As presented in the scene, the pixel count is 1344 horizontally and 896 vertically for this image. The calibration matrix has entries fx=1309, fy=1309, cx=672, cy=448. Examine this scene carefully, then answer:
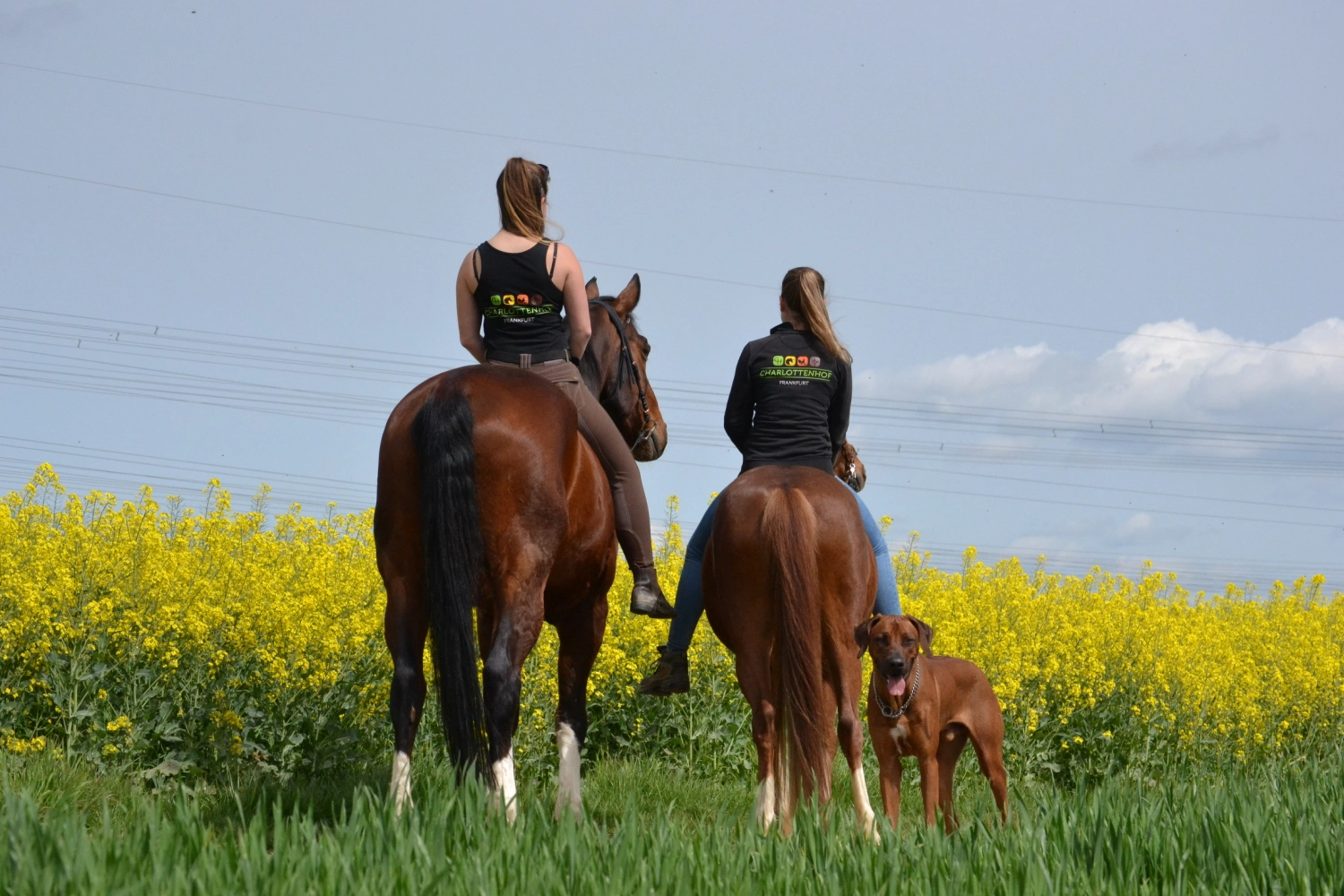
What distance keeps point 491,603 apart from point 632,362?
1.98 meters

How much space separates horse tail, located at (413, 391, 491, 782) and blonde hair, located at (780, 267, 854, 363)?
78.4 inches

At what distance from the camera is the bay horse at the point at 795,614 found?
571cm

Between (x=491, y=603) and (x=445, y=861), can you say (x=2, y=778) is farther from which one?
(x=445, y=861)

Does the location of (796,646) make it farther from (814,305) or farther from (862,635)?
(814,305)

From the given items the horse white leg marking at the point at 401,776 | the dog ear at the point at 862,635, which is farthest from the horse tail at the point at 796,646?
the horse white leg marking at the point at 401,776

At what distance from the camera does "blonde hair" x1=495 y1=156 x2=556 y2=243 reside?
224 inches

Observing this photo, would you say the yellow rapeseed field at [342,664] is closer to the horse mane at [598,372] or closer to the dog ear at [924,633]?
the dog ear at [924,633]

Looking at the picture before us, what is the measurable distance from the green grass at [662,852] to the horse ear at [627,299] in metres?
3.05

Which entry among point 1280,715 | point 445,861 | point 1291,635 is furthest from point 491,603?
point 1291,635

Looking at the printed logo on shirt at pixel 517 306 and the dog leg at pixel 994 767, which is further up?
the printed logo on shirt at pixel 517 306

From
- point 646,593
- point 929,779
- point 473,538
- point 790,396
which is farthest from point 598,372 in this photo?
point 929,779

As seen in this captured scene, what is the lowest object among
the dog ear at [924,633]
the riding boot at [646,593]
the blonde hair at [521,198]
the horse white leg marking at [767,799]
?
the horse white leg marking at [767,799]

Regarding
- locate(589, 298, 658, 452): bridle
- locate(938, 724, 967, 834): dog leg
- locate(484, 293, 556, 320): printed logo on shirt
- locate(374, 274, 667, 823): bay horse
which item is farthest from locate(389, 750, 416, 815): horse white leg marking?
locate(938, 724, 967, 834): dog leg

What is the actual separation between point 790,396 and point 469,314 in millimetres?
1590
